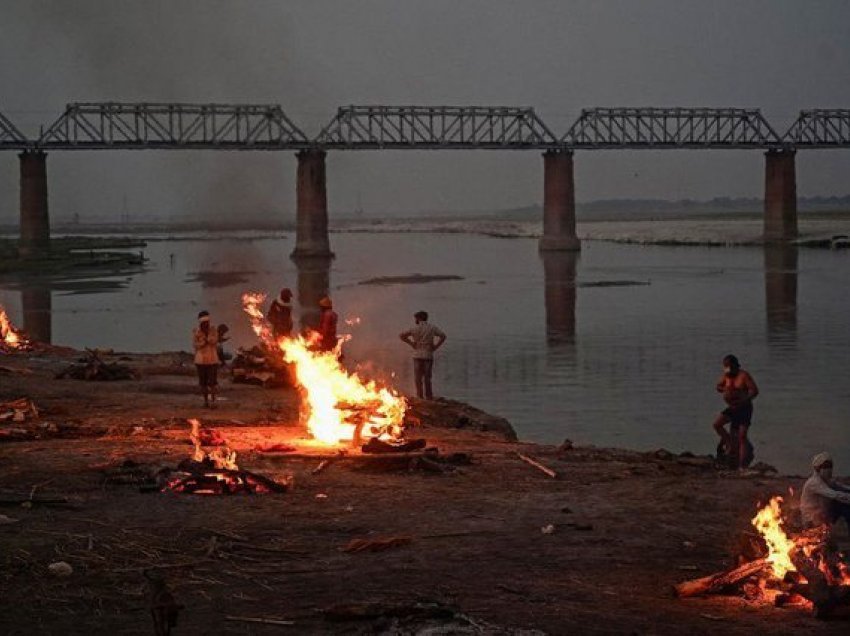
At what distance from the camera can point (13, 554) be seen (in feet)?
41.7

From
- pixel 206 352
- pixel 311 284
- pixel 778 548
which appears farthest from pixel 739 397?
pixel 311 284

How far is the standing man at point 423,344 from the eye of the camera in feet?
81.1

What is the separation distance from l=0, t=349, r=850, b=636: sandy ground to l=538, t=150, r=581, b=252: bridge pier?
98.3m

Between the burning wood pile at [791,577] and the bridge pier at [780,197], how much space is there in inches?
4630

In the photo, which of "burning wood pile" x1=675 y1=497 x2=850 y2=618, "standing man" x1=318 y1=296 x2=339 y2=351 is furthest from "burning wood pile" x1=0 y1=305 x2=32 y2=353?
"burning wood pile" x1=675 y1=497 x2=850 y2=618

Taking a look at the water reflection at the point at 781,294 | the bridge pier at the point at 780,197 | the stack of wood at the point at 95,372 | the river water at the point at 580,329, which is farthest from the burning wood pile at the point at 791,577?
the bridge pier at the point at 780,197

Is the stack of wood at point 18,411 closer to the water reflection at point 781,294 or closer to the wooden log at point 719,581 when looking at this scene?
the wooden log at point 719,581

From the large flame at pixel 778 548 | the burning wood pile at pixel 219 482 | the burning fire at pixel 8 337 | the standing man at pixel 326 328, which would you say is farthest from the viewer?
the burning fire at pixel 8 337

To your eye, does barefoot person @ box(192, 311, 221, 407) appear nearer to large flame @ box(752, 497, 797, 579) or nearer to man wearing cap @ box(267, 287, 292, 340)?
man wearing cap @ box(267, 287, 292, 340)

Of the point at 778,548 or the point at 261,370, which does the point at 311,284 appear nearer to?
the point at 261,370

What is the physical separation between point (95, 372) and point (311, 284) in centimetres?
4851

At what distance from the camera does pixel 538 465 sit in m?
17.4

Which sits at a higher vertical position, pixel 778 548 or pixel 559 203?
pixel 559 203

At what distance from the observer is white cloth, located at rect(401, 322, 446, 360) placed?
24.7 meters
